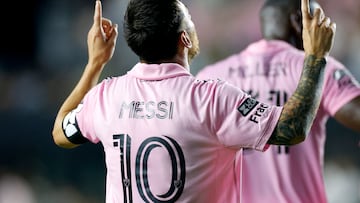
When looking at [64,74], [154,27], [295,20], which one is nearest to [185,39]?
[154,27]

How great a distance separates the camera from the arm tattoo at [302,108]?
2.59 meters

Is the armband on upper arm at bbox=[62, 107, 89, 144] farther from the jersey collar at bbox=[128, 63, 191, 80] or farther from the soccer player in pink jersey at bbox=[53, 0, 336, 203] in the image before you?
the jersey collar at bbox=[128, 63, 191, 80]

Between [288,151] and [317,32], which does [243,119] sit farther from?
[288,151]

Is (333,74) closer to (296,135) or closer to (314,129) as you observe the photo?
(314,129)

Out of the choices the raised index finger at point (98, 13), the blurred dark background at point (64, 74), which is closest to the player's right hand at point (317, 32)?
the raised index finger at point (98, 13)

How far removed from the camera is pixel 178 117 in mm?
2711

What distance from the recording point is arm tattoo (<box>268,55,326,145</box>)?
8.50ft

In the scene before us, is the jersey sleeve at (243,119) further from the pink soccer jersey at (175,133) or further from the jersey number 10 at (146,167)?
the jersey number 10 at (146,167)

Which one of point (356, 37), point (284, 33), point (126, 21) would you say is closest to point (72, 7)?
point (356, 37)

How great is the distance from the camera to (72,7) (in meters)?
8.75

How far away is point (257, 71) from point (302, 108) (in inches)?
53.1

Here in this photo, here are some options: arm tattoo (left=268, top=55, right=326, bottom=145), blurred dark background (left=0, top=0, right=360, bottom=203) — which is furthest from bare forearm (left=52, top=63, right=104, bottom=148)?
blurred dark background (left=0, top=0, right=360, bottom=203)

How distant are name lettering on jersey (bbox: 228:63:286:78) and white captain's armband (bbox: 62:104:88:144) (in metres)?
1.15

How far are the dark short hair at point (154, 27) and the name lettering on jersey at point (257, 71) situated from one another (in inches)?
45.9
